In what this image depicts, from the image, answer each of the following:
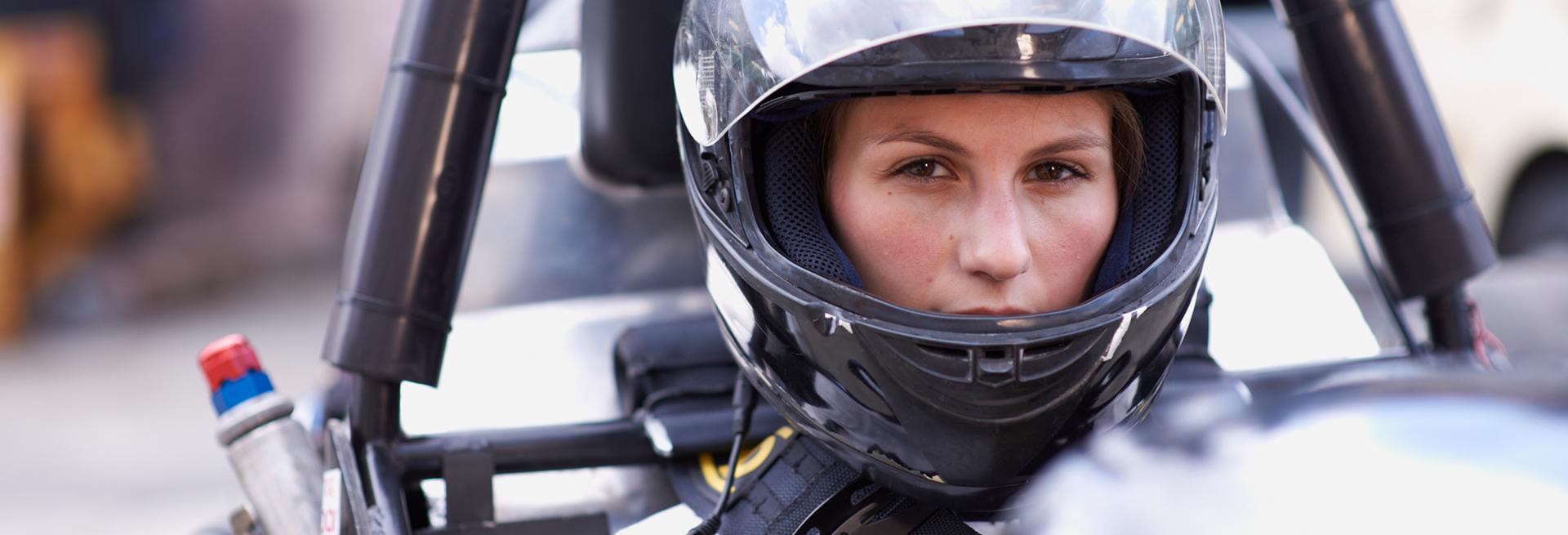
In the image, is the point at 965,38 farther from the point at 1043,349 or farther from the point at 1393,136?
the point at 1393,136

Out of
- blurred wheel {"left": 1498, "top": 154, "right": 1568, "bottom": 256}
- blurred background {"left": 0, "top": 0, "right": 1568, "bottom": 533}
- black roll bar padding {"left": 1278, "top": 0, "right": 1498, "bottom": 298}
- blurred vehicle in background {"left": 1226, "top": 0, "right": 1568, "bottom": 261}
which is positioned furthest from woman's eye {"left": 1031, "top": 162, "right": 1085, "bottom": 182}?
blurred wheel {"left": 1498, "top": 154, "right": 1568, "bottom": 256}

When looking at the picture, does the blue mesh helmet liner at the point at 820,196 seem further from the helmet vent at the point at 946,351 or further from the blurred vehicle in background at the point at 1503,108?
the blurred vehicle in background at the point at 1503,108

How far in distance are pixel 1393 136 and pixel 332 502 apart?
4.08ft

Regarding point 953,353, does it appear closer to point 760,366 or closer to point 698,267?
point 760,366

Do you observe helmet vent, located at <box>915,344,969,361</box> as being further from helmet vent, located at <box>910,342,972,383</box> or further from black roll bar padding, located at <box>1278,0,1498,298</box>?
black roll bar padding, located at <box>1278,0,1498,298</box>

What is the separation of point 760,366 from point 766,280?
0.10m

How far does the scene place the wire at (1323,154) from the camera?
1877mm

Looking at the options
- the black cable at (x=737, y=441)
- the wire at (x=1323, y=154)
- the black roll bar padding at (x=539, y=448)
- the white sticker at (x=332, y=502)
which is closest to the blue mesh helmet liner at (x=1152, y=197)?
the black cable at (x=737, y=441)

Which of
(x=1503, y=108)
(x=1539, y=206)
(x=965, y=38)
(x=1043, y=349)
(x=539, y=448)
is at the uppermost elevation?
(x=965, y=38)

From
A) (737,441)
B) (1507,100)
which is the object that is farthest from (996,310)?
(1507,100)

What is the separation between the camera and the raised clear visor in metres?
1.18

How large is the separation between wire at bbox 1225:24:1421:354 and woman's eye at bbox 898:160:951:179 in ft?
2.40

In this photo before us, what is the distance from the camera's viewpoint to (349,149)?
7.57 m

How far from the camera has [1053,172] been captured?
1.31m
